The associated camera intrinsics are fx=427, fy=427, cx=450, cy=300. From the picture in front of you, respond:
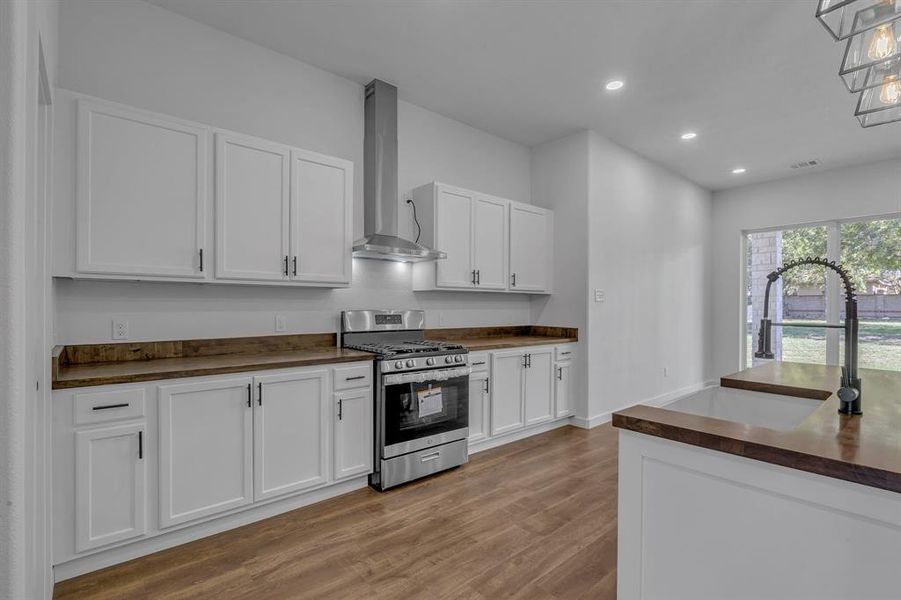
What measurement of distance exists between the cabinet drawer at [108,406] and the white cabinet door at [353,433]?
1.05m

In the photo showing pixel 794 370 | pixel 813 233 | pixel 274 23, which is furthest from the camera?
pixel 813 233

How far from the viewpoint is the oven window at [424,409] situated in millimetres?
2955

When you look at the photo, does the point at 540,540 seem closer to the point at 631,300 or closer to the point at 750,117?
the point at 631,300

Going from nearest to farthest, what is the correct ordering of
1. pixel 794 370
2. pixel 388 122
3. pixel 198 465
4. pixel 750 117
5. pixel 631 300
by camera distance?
pixel 198 465
pixel 794 370
pixel 388 122
pixel 750 117
pixel 631 300

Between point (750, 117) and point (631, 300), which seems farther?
point (631, 300)

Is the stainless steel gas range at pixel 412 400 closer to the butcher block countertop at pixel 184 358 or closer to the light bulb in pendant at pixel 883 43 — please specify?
the butcher block countertop at pixel 184 358

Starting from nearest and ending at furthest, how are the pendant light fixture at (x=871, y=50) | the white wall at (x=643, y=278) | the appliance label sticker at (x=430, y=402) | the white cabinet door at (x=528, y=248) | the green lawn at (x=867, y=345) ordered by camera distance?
1. the pendant light fixture at (x=871, y=50)
2. the appliance label sticker at (x=430, y=402)
3. the white cabinet door at (x=528, y=248)
4. the white wall at (x=643, y=278)
5. the green lawn at (x=867, y=345)

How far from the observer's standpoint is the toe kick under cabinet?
1.93 metres

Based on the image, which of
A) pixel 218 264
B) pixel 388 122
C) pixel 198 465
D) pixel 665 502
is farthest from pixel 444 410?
pixel 388 122

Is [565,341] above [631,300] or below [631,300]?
below

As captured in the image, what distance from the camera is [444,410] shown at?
325 cm

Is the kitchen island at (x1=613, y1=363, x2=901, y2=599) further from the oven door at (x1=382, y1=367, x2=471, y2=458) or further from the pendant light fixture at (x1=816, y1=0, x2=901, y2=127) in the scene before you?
the oven door at (x1=382, y1=367, x2=471, y2=458)

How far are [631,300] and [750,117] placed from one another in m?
2.14

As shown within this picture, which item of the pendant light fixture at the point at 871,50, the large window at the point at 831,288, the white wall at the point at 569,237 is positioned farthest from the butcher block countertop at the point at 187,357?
the large window at the point at 831,288
